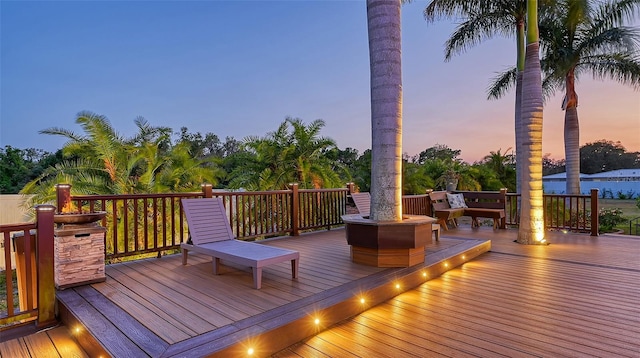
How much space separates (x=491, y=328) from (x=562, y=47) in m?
11.4

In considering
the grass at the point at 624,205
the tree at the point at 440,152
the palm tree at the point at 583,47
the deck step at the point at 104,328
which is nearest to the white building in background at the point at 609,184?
the grass at the point at 624,205

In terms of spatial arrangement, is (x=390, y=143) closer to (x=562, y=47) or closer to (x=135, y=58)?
(x=562, y=47)

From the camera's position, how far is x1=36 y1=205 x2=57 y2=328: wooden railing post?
2.84m

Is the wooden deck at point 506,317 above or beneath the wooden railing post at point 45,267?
beneath

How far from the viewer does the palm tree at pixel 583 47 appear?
31.2 feet

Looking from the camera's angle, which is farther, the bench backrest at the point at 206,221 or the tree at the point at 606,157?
the tree at the point at 606,157

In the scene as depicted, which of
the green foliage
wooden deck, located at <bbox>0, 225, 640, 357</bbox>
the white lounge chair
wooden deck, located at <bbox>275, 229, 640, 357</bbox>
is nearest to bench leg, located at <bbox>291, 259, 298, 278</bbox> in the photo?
the white lounge chair

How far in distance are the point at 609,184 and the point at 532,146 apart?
25363 mm

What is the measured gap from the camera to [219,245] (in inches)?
156

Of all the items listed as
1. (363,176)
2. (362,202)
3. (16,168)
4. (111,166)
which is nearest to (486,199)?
(362,202)

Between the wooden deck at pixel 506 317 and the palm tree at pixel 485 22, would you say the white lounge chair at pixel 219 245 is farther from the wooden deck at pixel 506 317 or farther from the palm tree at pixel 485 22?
the palm tree at pixel 485 22

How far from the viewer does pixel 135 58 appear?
13.6m

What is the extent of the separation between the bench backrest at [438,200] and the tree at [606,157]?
33.9 meters

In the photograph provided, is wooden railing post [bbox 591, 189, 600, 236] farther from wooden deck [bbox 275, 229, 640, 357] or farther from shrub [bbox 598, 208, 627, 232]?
shrub [bbox 598, 208, 627, 232]
